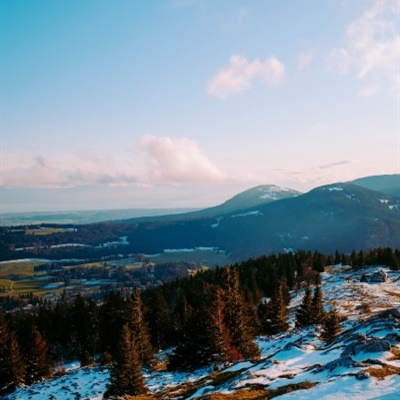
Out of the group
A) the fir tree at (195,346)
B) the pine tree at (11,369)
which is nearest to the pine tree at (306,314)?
the fir tree at (195,346)

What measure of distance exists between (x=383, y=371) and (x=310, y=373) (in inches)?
245

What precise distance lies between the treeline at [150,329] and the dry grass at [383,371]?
75.5 feet

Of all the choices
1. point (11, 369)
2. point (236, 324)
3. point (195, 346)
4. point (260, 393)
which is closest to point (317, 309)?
point (236, 324)

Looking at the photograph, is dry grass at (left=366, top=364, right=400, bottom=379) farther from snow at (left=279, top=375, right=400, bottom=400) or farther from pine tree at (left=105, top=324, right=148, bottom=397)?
pine tree at (left=105, top=324, right=148, bottom=397)

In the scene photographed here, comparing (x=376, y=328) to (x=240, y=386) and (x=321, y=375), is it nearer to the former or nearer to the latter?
(x=321, y=375)

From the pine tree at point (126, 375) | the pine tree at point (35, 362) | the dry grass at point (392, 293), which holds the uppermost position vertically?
the pine tree at point (126, 375)

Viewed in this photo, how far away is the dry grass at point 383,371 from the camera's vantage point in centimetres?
2520

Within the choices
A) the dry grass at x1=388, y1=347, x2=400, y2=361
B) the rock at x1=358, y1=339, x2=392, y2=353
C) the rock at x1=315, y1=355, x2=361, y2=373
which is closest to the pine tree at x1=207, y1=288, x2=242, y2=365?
the rock at x1=315, y1=355, x2=361, y2=373

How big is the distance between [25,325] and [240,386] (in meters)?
70.2

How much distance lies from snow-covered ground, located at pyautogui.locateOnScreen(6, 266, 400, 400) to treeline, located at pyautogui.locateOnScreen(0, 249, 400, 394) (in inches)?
135

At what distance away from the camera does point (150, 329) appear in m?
77.4

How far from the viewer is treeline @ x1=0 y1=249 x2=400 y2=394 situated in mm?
47844

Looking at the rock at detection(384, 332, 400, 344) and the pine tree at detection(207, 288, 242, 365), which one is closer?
the rock at detection(384, 332, 400, 344)

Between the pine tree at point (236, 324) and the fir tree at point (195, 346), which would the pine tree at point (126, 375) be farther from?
the pine tree at point (236, 324)
